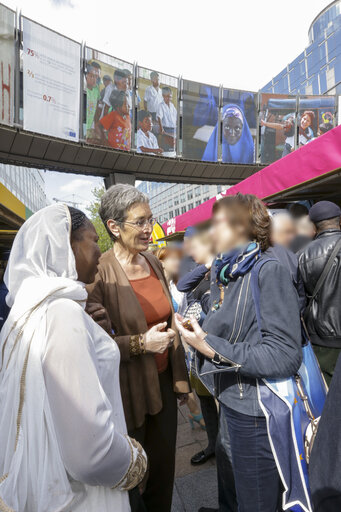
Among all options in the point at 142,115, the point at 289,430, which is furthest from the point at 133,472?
the point at 142,115

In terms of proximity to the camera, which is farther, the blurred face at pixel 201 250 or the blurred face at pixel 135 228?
the blurred face at pixel 201 250

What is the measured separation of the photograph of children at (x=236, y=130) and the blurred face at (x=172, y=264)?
19.2 m

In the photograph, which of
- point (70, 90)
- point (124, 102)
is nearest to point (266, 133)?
point (124, 102)

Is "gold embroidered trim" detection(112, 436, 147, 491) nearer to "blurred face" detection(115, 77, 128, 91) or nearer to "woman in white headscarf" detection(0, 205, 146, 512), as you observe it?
"woman in white headscarf" detection(0, 205, 146, 512)

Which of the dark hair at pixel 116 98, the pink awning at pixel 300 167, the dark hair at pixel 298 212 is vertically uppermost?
the dark hair at pixel 116 98

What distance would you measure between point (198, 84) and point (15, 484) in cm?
2408

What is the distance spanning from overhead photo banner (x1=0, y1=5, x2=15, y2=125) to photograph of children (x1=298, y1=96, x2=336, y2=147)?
20.6 meters

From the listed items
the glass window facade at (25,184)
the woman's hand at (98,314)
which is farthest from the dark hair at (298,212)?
the glass window facade at (25,184)

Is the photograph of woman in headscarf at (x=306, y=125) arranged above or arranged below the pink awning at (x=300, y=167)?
above

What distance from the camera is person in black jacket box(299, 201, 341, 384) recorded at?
2.47 m

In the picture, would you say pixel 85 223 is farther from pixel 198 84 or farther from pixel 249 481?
pixel 198 84

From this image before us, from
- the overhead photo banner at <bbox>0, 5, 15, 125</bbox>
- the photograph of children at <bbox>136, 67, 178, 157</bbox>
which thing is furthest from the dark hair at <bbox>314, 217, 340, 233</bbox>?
the photograph of children at <bbox>136, 67, 178, 157</bbox>

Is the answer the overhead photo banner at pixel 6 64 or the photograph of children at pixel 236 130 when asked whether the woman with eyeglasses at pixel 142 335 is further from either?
the photograph of children at pixel 236 130

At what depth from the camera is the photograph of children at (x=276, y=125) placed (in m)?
23.7
